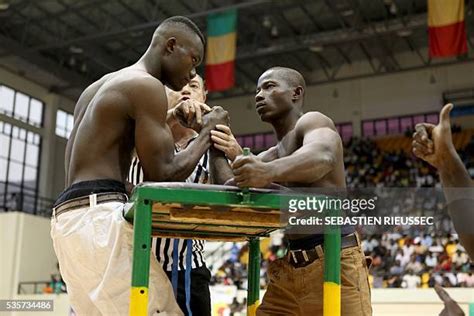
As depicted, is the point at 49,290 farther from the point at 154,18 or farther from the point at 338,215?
the point at 338,215

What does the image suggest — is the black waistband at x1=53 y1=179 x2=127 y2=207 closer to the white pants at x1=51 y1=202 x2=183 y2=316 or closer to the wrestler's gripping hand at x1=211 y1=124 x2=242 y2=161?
the white pants at x1=51 y1=202 x2=183 y2=316

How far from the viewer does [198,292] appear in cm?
350

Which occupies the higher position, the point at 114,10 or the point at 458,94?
the point at 114,10

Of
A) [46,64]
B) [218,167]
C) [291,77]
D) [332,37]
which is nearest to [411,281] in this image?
[332,37]

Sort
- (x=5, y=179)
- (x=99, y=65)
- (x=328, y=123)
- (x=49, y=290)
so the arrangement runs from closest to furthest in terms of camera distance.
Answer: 1. (x=328, y=123)
2. (x=49, y=290)
3. (x=5, y=179)
4. (x=99, y=65)

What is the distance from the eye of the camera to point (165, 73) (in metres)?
3.21

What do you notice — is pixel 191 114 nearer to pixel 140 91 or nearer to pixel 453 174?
pixel 140 91

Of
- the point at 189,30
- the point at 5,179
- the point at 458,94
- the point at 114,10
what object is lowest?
the point at 189,30

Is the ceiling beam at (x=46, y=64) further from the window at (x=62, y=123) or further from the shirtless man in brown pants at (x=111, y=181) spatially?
the shirtless man in brown pants at (x=111, y=181)

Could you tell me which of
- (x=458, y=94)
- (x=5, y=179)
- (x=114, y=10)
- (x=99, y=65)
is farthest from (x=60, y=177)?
(x=458, y=94)

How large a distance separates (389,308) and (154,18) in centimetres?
1099

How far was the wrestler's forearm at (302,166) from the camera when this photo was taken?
8.63 feet

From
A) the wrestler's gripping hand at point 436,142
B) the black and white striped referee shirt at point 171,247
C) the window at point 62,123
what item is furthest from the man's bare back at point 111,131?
the window at point 62,123

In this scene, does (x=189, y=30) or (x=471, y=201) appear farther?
(x=189, y=30)
